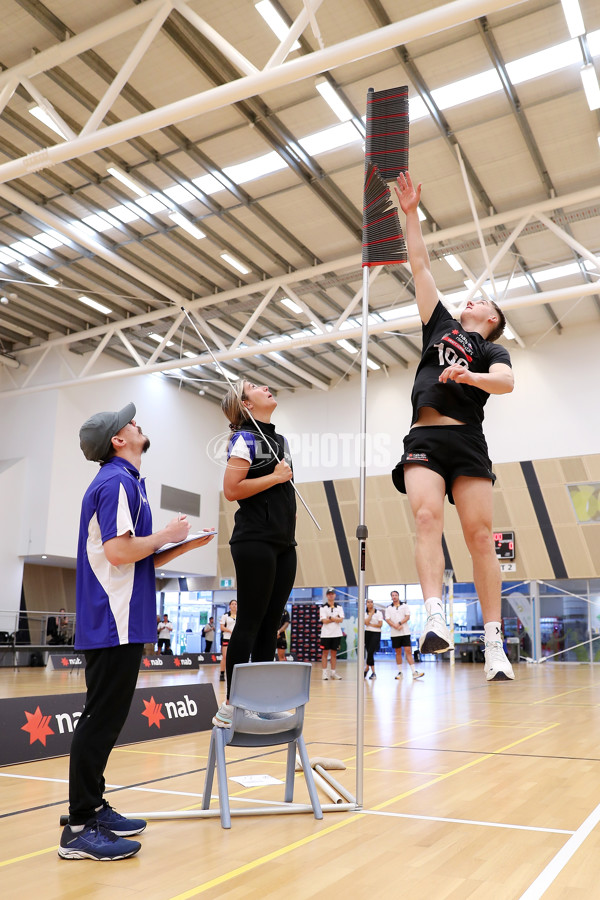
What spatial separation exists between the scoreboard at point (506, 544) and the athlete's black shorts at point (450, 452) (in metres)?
19.1

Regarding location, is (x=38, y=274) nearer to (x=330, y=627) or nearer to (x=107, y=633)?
(x=330, y=627)

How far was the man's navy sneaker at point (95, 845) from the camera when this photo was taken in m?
2.53

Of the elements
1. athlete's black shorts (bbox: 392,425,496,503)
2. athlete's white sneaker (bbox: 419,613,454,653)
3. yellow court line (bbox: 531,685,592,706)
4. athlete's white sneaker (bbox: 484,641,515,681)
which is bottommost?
yellow court line (bbox: 531,685,592,706)

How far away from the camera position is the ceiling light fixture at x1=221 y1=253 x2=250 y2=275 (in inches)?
652

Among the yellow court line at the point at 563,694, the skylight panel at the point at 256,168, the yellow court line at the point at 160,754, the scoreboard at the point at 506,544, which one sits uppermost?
the skylight panel at the point at 256,168

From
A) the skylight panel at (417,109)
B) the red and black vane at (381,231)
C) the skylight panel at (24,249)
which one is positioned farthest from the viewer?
the skylight panel at (24,249)

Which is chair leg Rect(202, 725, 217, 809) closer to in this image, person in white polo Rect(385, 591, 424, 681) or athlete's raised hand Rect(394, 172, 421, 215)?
athlete's raised hand Rect(394, 172, 421, 215)

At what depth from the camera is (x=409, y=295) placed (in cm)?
1862

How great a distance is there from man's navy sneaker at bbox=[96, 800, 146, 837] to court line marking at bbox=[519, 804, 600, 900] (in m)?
1.46

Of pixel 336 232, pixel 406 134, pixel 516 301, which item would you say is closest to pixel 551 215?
pixel 516 301

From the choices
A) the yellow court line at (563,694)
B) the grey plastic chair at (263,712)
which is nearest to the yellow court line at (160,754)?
the grey plastic chair at (263,712)

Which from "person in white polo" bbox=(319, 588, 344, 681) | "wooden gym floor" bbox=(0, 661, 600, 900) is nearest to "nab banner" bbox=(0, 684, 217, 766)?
"wooden gym floor" bbox=(0, 661, 600, 900)

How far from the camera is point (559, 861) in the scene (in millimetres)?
2436

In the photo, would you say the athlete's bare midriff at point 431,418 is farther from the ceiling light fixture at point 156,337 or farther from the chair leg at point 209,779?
the ceiling light fixture at point 156,337
